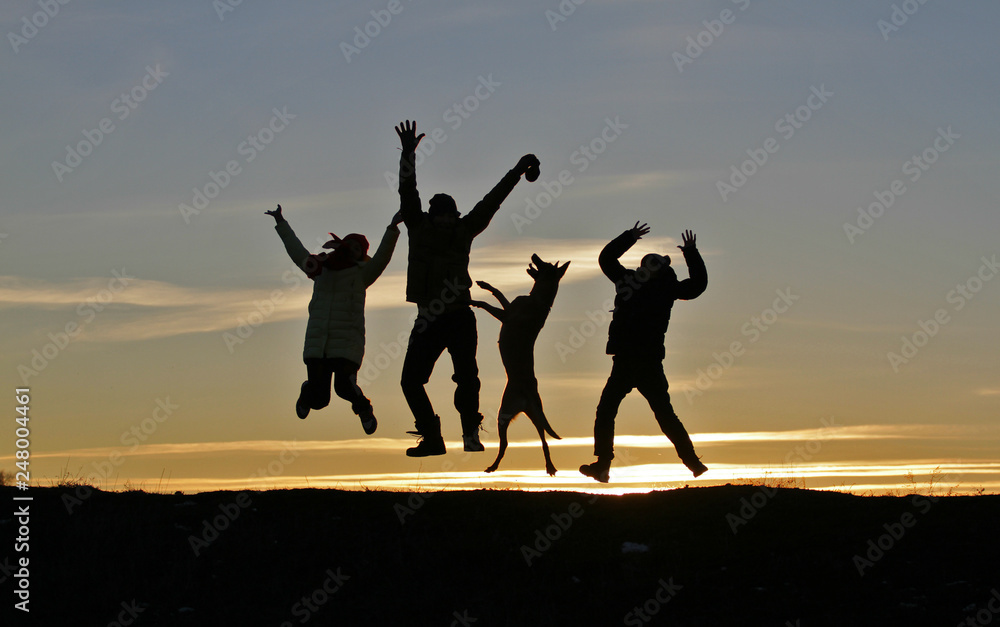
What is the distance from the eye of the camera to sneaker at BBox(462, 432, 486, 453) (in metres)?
14.5

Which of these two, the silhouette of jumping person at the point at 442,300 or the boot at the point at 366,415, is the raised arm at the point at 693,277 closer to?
the silhouette of jumping person at the point at 442,300

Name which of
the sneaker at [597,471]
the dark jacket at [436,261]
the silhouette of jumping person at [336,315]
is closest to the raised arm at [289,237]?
the silhouette of jumping person at [336,315]

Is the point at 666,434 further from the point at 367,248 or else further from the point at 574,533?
the point at 367,248

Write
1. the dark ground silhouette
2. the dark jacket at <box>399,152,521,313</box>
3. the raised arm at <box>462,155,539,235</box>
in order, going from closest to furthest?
the dark ground silhouette
the dark jacket at <box>399,152,521,313</box>
the raised arm at <box>462,155,539,235</box>

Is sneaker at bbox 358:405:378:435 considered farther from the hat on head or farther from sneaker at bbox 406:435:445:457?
the hat on head

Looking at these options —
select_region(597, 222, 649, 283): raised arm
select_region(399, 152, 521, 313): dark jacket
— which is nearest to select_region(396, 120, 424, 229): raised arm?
select_region(399, 152, 521, 313): dark jacket

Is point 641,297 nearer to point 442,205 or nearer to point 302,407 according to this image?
point 442,205

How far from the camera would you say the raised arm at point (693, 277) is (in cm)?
1468

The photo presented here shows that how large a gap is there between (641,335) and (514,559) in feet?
11.1

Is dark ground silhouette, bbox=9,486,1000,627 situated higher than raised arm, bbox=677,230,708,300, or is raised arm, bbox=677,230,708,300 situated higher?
raised arm, bbox=677,230,708,300

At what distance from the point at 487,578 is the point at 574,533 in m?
1.42

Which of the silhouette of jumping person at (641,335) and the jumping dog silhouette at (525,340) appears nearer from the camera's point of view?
the silhouette of jumping person at (641,335)

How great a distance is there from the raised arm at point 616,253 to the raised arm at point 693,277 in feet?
2.26

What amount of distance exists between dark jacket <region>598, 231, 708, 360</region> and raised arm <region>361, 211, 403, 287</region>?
2.57m
